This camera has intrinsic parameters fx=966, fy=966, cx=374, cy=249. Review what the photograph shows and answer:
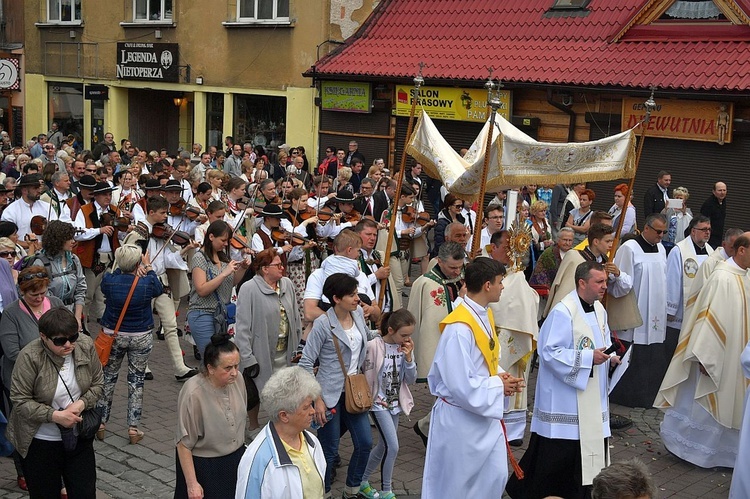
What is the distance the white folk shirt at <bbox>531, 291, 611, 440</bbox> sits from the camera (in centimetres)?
650

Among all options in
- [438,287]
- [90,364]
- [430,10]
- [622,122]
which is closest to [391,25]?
[430,10]

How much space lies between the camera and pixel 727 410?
26.7ft

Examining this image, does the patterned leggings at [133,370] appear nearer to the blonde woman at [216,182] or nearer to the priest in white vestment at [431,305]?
the priest in white vestment at [431,305]

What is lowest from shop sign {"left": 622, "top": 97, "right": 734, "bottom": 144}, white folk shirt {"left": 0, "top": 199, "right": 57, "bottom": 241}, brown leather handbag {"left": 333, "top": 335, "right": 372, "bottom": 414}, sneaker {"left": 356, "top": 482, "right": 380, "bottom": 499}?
sneaker {"left": 356, "top": 482, "right": 380, "bottom": 499}

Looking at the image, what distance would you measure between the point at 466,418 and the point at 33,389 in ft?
8.92

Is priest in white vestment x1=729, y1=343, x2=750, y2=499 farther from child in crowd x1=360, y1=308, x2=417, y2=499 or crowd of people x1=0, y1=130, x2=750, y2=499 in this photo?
child in crowd x1=360, y1=308, x2=417, y2=499

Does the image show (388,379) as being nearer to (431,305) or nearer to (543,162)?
(431,305)

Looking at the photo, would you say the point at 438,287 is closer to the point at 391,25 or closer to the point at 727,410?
the point at 727,410

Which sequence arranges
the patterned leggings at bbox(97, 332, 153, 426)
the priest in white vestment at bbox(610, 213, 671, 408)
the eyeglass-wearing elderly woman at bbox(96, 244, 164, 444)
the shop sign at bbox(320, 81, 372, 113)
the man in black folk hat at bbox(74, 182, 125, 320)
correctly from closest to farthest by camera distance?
the eyeglass-wearing elderly woman at bbox(96, 244, 164, 444) < the patterned leggings at bbox(97, 332, 153, 426) < the priest in white vestment at bbox(610, 213, 671, 408) < the man in black folk hat at bbox(74, 182, 125, 320) < the shop sign at bbox(320, 81, 372, 113)

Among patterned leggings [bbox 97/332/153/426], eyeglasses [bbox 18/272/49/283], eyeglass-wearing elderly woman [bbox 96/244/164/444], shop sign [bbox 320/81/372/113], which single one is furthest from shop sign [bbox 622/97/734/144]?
eyeglasses [bbox 18/272/49/283]

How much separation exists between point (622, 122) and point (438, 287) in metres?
11.5

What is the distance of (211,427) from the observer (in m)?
5.56

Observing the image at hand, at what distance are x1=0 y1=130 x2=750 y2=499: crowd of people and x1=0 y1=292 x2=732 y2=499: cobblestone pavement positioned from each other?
0.17m

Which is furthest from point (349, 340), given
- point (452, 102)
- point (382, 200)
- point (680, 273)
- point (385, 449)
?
point (452, 102)
